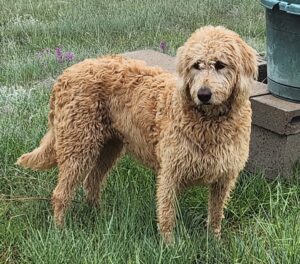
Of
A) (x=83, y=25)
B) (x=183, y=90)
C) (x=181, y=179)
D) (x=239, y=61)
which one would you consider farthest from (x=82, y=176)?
(x=83, y=25)

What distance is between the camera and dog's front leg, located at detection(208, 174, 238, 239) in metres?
4.48

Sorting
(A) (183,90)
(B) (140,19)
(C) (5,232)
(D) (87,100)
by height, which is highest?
(A) (183,90)

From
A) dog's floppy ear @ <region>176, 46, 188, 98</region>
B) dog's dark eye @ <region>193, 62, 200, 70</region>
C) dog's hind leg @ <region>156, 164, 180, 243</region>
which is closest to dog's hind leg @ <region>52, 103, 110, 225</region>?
dog's hind leg @ <region>156, 164, 180, 243</region>

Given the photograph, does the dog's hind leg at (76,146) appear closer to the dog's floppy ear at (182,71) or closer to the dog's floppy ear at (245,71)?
the dog's floppy ear at (182,71)

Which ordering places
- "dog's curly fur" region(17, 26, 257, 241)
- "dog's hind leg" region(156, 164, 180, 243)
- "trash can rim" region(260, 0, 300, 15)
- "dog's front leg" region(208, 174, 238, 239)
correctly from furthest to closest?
"trash can rim" region(260, 0, 300, 15)
"dog's front leg" region(208, 174, 238, 239)
"dog's hind leg" region(156, 164, 180, 243)
"dog's curly fur" region(17, 26, 257, 241)

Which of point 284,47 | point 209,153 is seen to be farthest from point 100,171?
point 284,47

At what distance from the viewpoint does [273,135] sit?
5363 mm

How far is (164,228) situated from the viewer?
14.5 feet

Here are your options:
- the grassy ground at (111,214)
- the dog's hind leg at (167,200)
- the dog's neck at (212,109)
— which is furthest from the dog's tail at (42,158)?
the dog's neck at (212,109)

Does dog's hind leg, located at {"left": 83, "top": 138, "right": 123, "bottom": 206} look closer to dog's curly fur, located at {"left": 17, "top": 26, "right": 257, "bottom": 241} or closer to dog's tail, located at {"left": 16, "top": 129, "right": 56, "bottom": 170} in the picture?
dog's curly fur, located at {"left": 17, "top": 26, "right": 257, "bottom": 241}

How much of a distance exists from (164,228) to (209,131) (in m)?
0.70

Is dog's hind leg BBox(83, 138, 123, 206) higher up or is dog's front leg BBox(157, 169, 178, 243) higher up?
dog's front leg BBox(157, 169, 178, 243)

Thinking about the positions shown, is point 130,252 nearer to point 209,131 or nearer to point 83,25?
point 209,131

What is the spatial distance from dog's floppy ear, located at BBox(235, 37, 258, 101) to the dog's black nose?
234 mm
